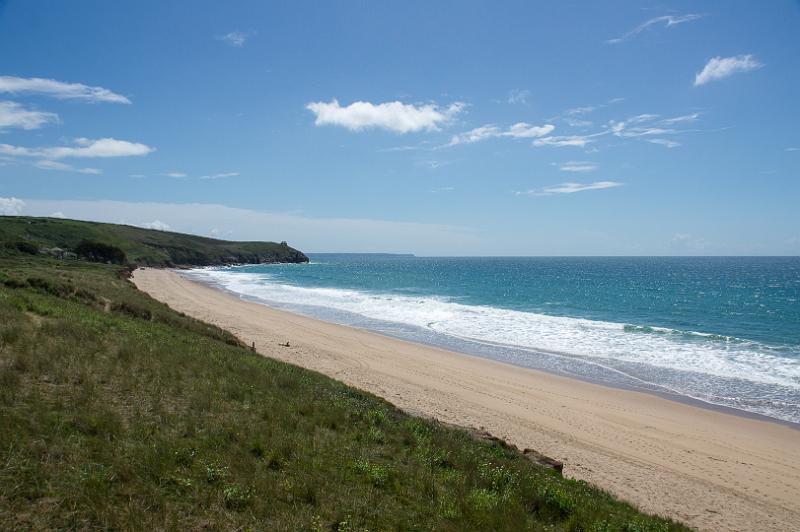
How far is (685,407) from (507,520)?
17.5 metres

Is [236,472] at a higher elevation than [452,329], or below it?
higher

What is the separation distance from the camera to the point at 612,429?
1767 centimetres

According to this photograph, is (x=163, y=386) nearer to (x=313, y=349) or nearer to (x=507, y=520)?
(x=507, y=520)

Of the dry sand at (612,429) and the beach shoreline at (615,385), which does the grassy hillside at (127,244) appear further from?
the dry sand at (612,429)

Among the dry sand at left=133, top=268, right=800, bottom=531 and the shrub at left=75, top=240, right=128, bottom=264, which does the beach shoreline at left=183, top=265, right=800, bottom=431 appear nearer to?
the dry sand at left=133, top=268, right=800, bottom=531

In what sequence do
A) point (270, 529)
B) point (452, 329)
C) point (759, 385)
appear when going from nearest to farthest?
point (270, 529), point (759, 385), point (452, 329)

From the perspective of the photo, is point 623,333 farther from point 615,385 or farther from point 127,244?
point 127,244

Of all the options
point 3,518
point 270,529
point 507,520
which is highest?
point 3,518

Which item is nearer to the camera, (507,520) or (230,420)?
(507,520)

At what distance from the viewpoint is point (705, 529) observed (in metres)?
10.8

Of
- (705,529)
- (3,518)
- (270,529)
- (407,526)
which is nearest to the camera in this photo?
(3,518)

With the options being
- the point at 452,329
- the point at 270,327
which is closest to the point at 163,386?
the point at 270,327

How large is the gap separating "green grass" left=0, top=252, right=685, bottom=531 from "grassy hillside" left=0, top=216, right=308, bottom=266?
67120 mm

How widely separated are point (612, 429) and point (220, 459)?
15.4m
